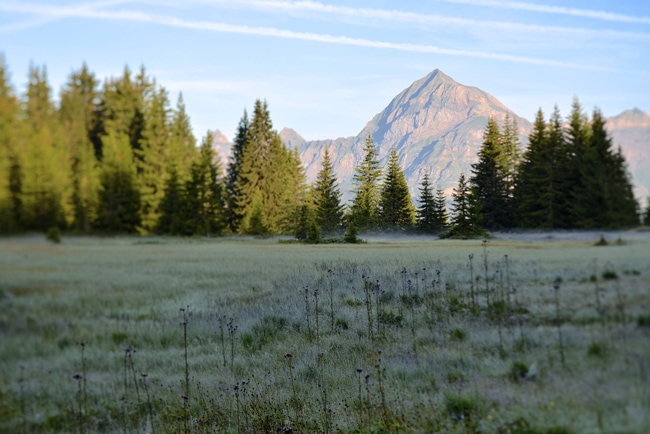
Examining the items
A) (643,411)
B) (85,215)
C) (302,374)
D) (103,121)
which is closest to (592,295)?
(643,411)

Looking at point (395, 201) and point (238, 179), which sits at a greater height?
point (238, 179)

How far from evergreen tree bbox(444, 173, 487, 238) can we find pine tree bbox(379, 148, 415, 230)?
453 mm

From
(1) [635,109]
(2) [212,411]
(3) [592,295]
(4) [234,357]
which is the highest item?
(1) [635,109]

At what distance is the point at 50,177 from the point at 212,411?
2868 mm

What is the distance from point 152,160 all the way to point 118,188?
0.55 meters

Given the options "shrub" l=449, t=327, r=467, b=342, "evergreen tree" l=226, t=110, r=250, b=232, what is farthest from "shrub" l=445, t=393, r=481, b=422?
"evergreen tree" l=226, t=110, r=250, b=232

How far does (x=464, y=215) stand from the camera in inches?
164

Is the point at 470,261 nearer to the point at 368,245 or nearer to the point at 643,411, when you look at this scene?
the point at 368,245

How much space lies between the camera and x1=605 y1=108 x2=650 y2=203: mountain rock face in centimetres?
292

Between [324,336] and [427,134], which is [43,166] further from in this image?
[427,134]

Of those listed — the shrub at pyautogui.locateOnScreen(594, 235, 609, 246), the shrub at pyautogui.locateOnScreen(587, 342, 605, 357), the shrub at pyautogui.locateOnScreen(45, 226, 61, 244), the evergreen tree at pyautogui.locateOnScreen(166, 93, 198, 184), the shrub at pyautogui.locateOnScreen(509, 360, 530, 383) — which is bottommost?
the shrub at pyautogui.locateOnScreen(509, 360, 530, 383)

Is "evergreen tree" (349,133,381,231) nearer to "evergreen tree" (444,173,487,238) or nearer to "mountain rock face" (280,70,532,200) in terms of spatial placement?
"mountain rock face" (280,70,532,200)

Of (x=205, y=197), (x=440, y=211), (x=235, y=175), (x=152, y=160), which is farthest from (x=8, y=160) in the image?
(x=440, y=211)

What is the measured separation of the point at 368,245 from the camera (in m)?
5.13
